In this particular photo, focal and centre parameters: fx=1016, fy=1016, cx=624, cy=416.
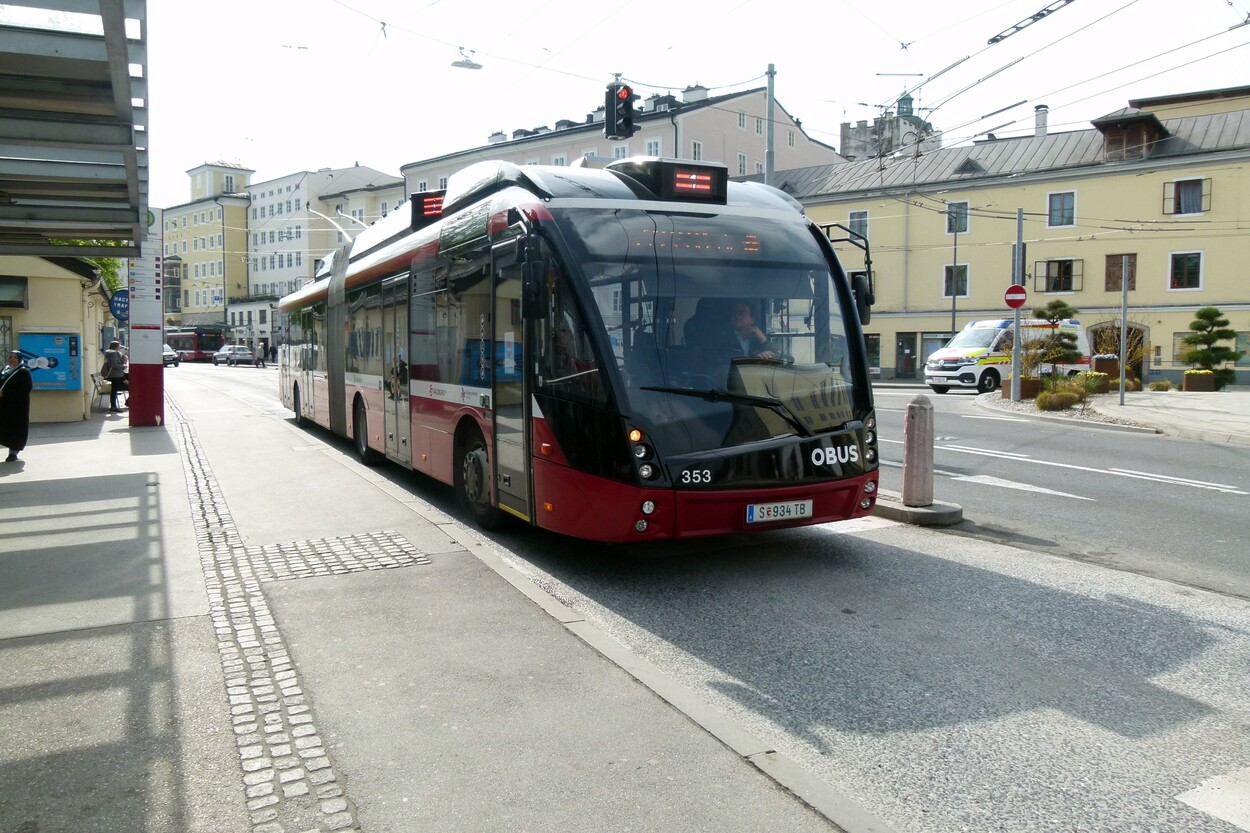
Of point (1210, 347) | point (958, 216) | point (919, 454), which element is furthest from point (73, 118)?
point (958, 216)

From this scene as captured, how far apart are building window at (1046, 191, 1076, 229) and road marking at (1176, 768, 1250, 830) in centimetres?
4895

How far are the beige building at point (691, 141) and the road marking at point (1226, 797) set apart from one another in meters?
54.5

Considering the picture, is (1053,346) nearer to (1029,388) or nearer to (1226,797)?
(1029,388)

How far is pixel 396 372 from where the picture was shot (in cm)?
1186

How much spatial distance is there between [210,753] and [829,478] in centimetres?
446

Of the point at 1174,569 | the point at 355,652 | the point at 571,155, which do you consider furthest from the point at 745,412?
the point at 571,155

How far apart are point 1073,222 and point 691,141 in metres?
21.9

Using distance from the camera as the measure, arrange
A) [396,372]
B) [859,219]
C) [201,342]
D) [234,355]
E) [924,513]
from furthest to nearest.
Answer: [201,342] < [234,355] < [859,219] < [396,372] < [924,513]

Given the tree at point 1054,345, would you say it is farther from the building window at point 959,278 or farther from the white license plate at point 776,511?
the building window at point 959,278

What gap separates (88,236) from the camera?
14773mm

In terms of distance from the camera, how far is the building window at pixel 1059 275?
48125mm

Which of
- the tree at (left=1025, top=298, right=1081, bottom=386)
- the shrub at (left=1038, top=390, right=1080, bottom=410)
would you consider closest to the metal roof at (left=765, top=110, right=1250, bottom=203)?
the tree at (left=1025, top=298, right=1081, bottom=386)

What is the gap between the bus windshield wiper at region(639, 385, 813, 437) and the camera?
685cm

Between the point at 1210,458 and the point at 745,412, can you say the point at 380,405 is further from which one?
the point at 1210,458
